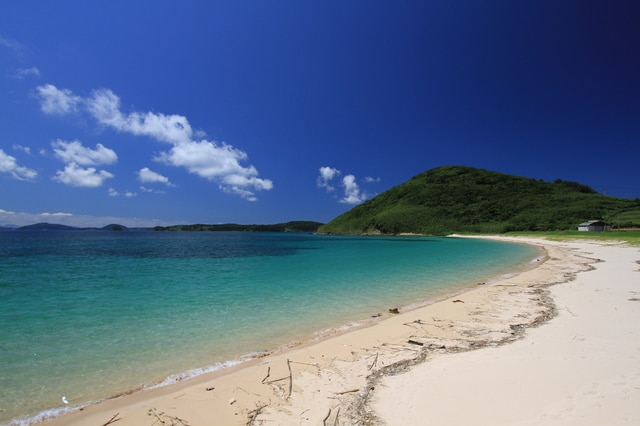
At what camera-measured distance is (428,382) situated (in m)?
5.23

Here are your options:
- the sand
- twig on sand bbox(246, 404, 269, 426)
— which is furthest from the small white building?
twig on sand bbox(246, 404, 269, 426)

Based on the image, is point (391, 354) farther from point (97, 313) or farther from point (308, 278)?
point (308, 278)

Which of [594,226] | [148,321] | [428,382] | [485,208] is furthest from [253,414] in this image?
[485,208]

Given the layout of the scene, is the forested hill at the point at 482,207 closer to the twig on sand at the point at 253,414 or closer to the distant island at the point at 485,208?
the distant island at the point at 485,208

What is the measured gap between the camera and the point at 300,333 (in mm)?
9266

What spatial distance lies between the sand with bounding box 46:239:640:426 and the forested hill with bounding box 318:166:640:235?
105 meters

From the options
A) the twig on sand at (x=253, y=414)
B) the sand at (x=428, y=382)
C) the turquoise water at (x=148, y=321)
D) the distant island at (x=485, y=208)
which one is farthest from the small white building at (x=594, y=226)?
the twig on sand at (x=253, y=414)

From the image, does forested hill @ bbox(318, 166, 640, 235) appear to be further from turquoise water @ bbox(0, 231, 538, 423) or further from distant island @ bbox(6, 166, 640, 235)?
turquoise water @ bbox(0, 231, 538, 423)

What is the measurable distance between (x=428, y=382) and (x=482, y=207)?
510 ft

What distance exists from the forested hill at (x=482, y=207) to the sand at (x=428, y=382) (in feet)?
344

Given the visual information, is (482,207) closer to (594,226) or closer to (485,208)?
(485,208)

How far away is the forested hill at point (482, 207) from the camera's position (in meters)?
110

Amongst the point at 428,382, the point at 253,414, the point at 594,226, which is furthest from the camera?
the point at 594,226

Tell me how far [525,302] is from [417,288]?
220 inches
